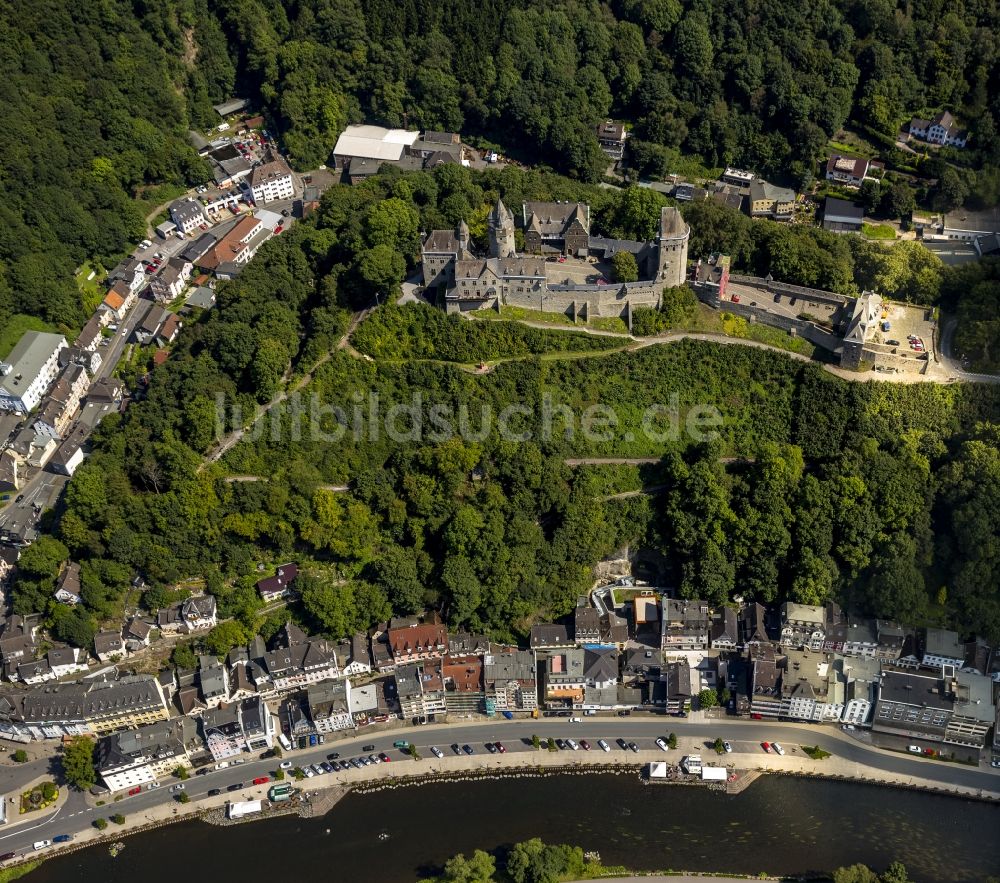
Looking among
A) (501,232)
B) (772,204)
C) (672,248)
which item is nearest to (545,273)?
(501,232)


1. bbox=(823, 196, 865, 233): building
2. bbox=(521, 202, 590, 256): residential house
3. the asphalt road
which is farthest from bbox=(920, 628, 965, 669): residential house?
bbox=(823, 196, 865, 233): building

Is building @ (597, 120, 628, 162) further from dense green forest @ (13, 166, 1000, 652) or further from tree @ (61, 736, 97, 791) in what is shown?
tree @ (61, 736, 97, 791)

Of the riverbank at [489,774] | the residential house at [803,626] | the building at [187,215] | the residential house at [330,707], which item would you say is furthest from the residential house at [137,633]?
the building at [187,215]

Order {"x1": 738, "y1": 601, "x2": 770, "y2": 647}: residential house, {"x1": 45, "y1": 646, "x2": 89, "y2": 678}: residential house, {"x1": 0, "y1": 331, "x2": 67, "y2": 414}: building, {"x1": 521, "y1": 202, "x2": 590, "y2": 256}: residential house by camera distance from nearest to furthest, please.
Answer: {"x1": 738, "y1": 601, "x2": 770, "y2": 647}: residential house → {"x1": 45, "y1": 646, "x2": 89, "y2": 678}: residential house → {"x1": 521, "y1": 202, "x2": 590, "y2": 256}: residential house → {"x1": 0, "y1": 331, "x2": 67, "y2": 414}: building

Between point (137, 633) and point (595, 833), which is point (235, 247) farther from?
point (595, 833)

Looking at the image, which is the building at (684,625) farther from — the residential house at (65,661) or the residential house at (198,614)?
the residential house at (65,661)
